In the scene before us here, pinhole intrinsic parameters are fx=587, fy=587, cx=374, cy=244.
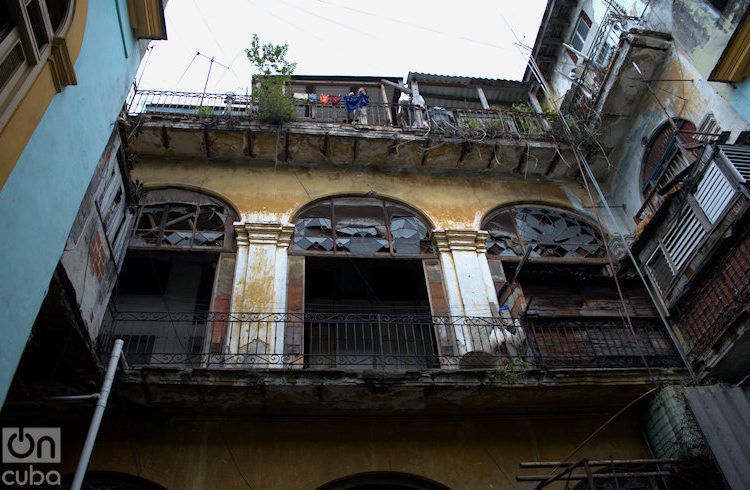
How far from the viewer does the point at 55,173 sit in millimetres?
5117

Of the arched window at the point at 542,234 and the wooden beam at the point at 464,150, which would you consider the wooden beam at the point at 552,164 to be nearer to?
the arched window at the point at 542,234

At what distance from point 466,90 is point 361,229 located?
20.8 ft

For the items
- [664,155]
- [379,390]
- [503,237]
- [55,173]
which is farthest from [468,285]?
[55,173]

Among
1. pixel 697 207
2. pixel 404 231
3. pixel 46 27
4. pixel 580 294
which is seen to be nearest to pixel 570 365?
pixel 580 294

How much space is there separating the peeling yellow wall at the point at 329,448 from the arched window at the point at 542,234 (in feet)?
12.3

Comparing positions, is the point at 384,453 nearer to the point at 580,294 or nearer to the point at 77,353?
the point at 77,353

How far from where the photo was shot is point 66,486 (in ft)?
22.2

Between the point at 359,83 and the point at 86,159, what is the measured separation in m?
9.79

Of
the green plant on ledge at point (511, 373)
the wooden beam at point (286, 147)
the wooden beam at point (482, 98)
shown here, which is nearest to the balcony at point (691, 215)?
the green plant on ledge at point (511, 373)

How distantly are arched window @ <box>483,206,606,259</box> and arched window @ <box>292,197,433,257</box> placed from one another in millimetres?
1399

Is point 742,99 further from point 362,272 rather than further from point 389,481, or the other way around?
point 389,481

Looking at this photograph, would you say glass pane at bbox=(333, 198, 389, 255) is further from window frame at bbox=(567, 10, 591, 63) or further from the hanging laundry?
window frame at bbox=(567, 10, 591, 63)

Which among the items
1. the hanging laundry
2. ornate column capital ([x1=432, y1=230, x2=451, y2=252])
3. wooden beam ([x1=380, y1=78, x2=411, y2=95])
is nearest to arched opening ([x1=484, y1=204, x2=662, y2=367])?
ornate column capital ([x1=432, y1=230, x2=451, y2=252])

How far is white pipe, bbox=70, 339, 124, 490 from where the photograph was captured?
16.9ft
